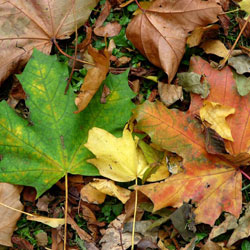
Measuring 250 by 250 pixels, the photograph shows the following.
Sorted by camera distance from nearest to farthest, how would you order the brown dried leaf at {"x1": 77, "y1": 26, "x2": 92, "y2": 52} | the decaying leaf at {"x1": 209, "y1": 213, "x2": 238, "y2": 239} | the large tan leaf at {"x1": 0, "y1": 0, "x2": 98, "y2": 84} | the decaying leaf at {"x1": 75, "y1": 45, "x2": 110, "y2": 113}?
1. the decaying leaf at {"x1": 75, "y1": 45, "x2": 110, "y2": 113}
2. the decaying leaf at {"x1": 209, "y1": 213, "x2": 238, "y2": 239}
3. the large tan leaf at {"x1": 0, "y1": 0, "x2": 98, "y2": 84}
4. the brown dried leaf at {"x1": 77, "y1": 26, "x2": 92, "y2": 52}

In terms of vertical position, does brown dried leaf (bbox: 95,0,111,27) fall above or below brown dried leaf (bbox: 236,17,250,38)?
above

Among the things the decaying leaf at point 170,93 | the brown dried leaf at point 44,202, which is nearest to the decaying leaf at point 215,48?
the decaying leaf at point 170,93

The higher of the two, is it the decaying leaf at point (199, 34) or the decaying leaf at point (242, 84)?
the decaying leaf at point (199, 34)

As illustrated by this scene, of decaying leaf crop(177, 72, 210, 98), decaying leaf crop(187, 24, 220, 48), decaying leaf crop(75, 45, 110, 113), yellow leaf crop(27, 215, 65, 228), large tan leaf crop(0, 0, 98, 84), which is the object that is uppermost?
large tan leaf crop(0, 0, 98, 84)

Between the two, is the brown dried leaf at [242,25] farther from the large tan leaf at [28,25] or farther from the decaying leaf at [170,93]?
the large tan leaf at [28,25]

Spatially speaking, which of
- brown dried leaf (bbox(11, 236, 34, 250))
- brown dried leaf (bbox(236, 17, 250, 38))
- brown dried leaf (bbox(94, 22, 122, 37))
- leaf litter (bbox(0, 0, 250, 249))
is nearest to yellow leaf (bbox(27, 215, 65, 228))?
leaf litter (bbox(0, 0, 250, 249))

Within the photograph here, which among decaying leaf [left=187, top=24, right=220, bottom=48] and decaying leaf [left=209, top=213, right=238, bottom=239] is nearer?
decaying leaf [left=209, top=213, right=238, bottom=239]

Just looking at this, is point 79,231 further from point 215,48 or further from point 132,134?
point 215,48

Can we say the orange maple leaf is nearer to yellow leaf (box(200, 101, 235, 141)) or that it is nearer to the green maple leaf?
yellow leaf (box(200, 101, 235, 141))
